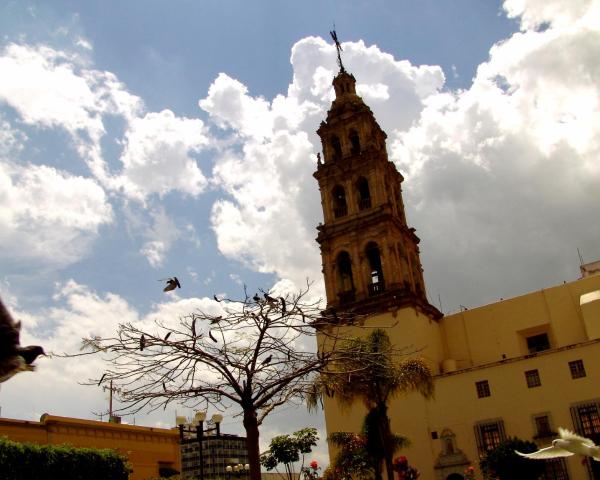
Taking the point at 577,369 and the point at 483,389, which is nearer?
the point at 577,369

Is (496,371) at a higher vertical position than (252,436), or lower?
higher

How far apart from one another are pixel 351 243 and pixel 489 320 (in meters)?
9.09

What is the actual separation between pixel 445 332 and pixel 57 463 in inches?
1044

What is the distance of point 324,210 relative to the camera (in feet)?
131

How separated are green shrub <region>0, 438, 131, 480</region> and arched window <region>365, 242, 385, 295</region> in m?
20.5

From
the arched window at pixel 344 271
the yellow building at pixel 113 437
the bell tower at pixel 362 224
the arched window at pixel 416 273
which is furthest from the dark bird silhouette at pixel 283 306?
the arched window at pixel 416 273

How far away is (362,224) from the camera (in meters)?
37.5

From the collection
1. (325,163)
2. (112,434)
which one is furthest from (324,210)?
(112,434)

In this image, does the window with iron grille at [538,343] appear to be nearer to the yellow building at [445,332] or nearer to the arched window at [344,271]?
the yellow building at [445,332]

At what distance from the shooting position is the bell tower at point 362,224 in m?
35.7

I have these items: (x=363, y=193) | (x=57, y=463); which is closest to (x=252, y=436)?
(x=57, y=463)

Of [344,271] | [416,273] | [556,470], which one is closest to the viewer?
[556,470]

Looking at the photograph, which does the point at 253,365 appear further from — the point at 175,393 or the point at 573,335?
the point at 573,335

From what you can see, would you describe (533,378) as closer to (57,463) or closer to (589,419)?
(589,419)
